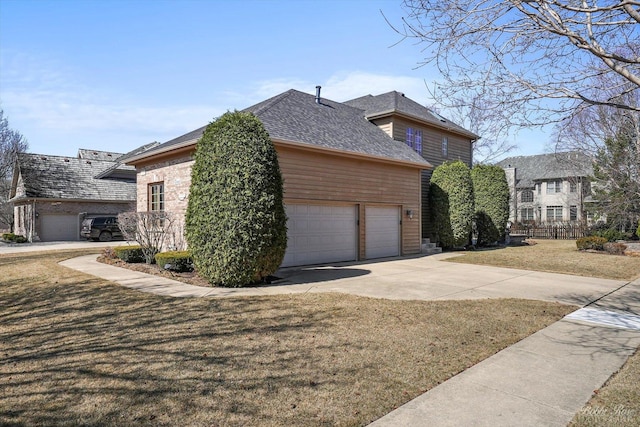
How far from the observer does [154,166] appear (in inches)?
561

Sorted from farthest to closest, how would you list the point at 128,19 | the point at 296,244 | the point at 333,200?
the point at 333,200, the point at 296,244, the point at 128,19

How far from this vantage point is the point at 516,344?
195 inches

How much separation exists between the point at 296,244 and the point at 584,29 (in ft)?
27.7

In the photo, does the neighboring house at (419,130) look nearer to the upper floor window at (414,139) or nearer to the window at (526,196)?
the upper floor window at (414,139)

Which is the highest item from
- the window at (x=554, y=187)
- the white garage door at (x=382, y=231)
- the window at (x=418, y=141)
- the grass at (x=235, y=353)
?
the window at (x=418, y=141)

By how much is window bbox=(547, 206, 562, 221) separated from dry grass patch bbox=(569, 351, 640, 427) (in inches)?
1576

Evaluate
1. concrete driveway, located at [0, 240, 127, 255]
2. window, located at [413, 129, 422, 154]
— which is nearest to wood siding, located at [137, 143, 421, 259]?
window, located at [413, 129, 422, 154]

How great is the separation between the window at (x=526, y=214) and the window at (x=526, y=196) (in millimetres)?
989

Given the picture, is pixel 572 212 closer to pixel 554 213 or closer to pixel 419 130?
pixel 554 213

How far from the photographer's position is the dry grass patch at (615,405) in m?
3.03

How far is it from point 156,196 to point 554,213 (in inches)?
1531

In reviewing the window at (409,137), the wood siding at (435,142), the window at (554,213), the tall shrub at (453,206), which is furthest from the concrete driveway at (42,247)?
the window at (554,213)

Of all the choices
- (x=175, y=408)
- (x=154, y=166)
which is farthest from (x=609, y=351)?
(x=154, y=166)

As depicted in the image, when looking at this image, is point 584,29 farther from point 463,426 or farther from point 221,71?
point 221,71
